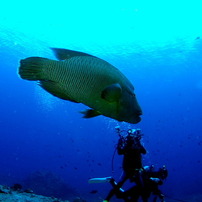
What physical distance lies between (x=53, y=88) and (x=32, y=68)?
194mm

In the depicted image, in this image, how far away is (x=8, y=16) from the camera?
2897 cm

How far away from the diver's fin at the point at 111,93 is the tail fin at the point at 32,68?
46cm

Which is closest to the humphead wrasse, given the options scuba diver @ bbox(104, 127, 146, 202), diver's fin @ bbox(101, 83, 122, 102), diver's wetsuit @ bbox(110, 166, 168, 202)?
diver's fin @ bbox(101, 83, 122, 102)

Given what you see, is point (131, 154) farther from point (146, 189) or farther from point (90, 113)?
point (90, 113)

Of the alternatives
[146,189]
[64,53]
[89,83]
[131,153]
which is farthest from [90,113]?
[146,189]

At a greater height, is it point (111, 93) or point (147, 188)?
point (147, 188)

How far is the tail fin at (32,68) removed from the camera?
66.9 inches

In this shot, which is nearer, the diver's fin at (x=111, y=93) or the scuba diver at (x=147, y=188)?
the diver's fin at (x=111, y=93)

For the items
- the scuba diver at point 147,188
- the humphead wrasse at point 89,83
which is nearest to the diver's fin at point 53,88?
the humphead wrasse at point 89,83

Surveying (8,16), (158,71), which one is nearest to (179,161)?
(158,71)

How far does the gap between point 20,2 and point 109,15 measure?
389 inches

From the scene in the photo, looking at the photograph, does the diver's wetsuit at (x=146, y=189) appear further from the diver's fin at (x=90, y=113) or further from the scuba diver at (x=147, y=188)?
the diver's fin at (x=90, y=113)

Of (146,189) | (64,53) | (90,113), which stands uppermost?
(146,189)

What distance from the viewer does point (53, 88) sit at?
5.85 feet
